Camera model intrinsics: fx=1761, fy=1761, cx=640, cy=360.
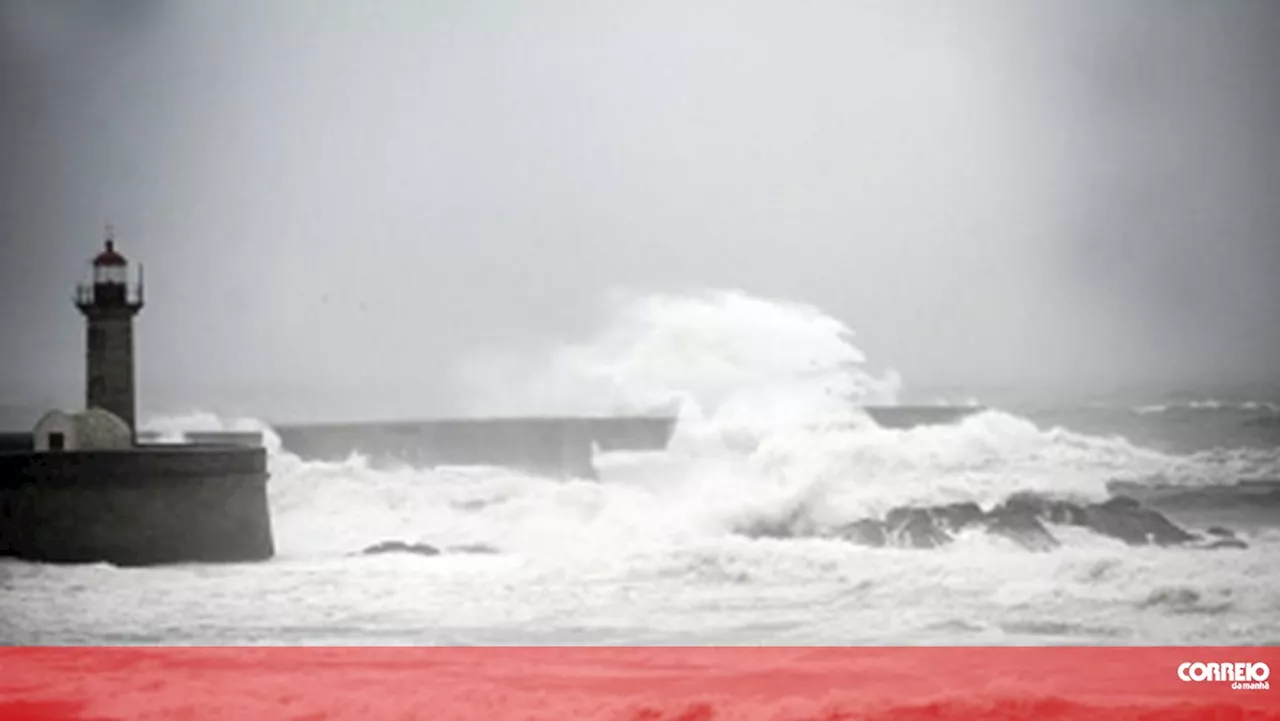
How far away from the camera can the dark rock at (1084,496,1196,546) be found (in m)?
6.05

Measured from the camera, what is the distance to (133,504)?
258 inches

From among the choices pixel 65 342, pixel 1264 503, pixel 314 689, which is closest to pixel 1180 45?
pixel 1264 503

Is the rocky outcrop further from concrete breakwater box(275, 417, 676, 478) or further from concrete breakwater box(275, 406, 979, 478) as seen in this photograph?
concrete breakwater box(275, 417, 676, 478)

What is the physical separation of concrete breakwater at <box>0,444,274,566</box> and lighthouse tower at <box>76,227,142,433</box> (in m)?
0.20

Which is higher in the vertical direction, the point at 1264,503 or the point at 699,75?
the point at 699,75

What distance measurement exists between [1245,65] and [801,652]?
2531 mm

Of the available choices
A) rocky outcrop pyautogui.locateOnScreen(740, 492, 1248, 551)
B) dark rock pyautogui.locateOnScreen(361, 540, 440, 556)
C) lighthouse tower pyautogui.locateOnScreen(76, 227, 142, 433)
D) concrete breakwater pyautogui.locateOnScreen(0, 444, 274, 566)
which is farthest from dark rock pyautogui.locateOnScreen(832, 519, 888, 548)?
lighthouse tower pyautogui.locateOnScreen(76, 227, 142, 433)

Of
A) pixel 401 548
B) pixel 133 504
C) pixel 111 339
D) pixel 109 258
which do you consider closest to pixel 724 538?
pixel 401 548

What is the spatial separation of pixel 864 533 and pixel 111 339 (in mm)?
2851

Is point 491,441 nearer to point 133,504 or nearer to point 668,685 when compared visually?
point 668,685

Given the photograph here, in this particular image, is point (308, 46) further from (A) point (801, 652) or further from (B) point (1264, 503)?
(B) point (1264, 503)

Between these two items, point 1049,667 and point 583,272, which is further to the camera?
point 583,272

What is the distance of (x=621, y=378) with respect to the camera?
6.30m

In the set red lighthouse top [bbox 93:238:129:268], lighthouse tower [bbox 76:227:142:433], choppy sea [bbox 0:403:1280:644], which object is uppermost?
red lighthouse top [bbox 93:238:129:268]
